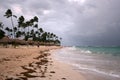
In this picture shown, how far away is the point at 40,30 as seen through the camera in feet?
423

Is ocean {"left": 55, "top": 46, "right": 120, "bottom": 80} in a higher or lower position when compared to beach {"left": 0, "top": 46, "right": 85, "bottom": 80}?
lower

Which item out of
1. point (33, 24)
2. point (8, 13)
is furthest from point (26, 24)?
point (8, 13)

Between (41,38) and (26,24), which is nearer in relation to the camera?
(26,24)

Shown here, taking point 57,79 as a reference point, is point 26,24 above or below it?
above

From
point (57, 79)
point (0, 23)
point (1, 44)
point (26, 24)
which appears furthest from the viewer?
point (26, 24)

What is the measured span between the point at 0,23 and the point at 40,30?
61.3 meters

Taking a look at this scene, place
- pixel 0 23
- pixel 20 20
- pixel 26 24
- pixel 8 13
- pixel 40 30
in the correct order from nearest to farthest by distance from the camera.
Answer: pixel 0 23 → pixel 8 13 → pixel 20 20 → pixel 26 24 → pixel 40 30

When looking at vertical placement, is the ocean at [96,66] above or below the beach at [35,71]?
below

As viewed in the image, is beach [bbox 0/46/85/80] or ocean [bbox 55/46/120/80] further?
ocean [bbox 55/46/120/80]

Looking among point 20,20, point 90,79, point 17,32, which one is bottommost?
point 90,79

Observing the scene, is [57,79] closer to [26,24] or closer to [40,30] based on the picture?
[26,24]

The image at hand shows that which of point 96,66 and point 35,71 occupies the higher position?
point 35,71

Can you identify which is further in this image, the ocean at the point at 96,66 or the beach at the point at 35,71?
the ocean at the point at 96,66

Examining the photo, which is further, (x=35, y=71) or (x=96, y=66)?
(x=96, y=66)
